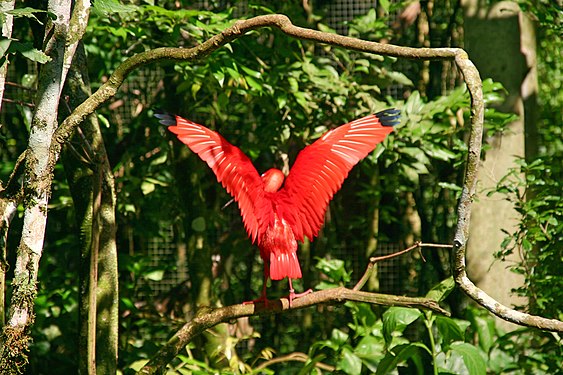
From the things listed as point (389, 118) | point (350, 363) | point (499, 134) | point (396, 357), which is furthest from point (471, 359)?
point (499, 134)

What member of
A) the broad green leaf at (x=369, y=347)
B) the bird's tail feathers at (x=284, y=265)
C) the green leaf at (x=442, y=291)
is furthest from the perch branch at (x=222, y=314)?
the broad green leaf at (x=369, y=347)

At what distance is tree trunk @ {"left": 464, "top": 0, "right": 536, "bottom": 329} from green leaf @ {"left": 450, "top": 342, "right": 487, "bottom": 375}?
635mm

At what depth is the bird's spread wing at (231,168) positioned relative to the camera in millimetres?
2188

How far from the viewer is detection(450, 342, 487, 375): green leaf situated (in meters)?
2.51

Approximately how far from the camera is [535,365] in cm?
298

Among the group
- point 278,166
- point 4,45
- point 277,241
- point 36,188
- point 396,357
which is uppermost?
point 4,45

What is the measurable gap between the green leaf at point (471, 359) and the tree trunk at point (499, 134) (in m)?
0.64

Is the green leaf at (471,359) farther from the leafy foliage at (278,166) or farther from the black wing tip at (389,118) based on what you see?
the black wing tip at (389,118)

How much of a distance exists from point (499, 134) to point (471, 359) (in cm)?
109

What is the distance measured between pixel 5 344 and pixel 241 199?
0.80 m

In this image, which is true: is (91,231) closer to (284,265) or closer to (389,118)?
(284,265)

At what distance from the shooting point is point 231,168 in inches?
86.2

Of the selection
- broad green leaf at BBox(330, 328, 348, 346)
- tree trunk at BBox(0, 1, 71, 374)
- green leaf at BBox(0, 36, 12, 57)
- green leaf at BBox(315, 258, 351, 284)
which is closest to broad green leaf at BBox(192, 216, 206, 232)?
green leaf at BBox(315, 258, 351, 284)

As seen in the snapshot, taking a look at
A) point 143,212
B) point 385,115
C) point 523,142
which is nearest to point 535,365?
point 523,142
